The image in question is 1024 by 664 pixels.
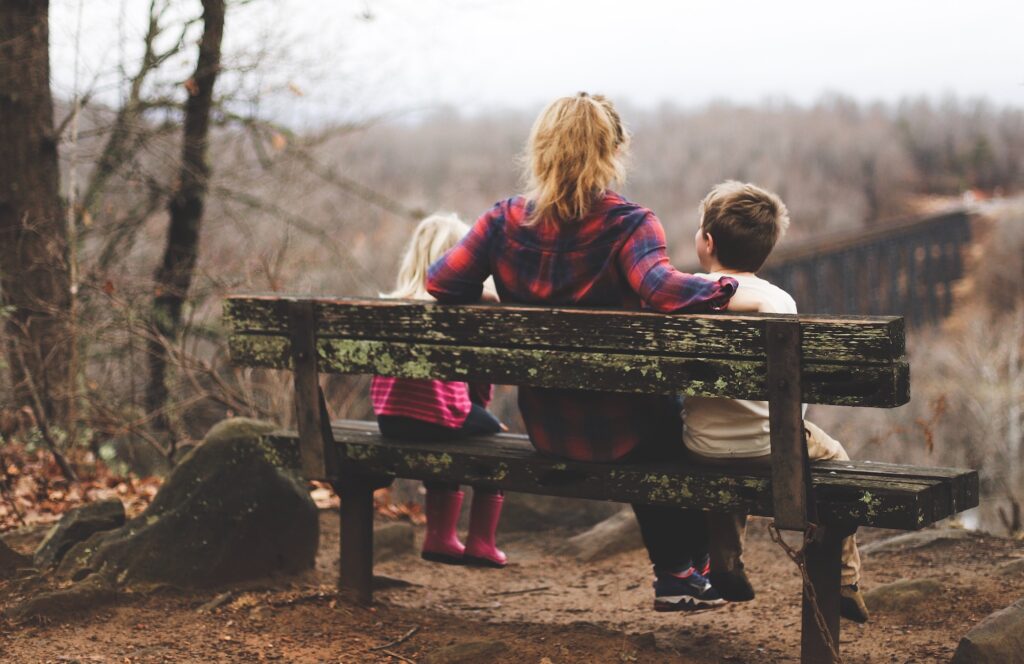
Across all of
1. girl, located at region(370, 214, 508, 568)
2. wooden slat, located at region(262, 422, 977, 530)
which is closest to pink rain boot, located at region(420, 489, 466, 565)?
girl, located at region(370, 214, 508, 568)

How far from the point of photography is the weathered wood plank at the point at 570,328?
2.76 meters

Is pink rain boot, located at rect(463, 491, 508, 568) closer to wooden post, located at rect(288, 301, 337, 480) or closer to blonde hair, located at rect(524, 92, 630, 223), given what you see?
wooden post, located at rect(288, 301, 337, 480)

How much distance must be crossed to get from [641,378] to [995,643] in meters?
1.28

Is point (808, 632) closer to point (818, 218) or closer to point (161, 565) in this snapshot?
point (161, 565)

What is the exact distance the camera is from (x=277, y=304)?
3652 millimetres

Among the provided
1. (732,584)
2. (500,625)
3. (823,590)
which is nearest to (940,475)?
(823,590)

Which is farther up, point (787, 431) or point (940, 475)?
point (787, 431)

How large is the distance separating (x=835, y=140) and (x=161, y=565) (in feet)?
281

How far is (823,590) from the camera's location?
3131mm

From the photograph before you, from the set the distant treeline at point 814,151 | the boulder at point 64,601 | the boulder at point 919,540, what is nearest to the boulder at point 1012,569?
the boulder at point 919,540

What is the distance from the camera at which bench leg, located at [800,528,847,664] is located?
3.09 metres

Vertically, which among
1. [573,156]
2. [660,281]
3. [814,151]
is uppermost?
[814,151]

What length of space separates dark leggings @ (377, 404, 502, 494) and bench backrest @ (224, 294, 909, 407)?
43 cm

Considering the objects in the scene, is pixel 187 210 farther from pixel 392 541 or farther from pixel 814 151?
pixel 814 151
